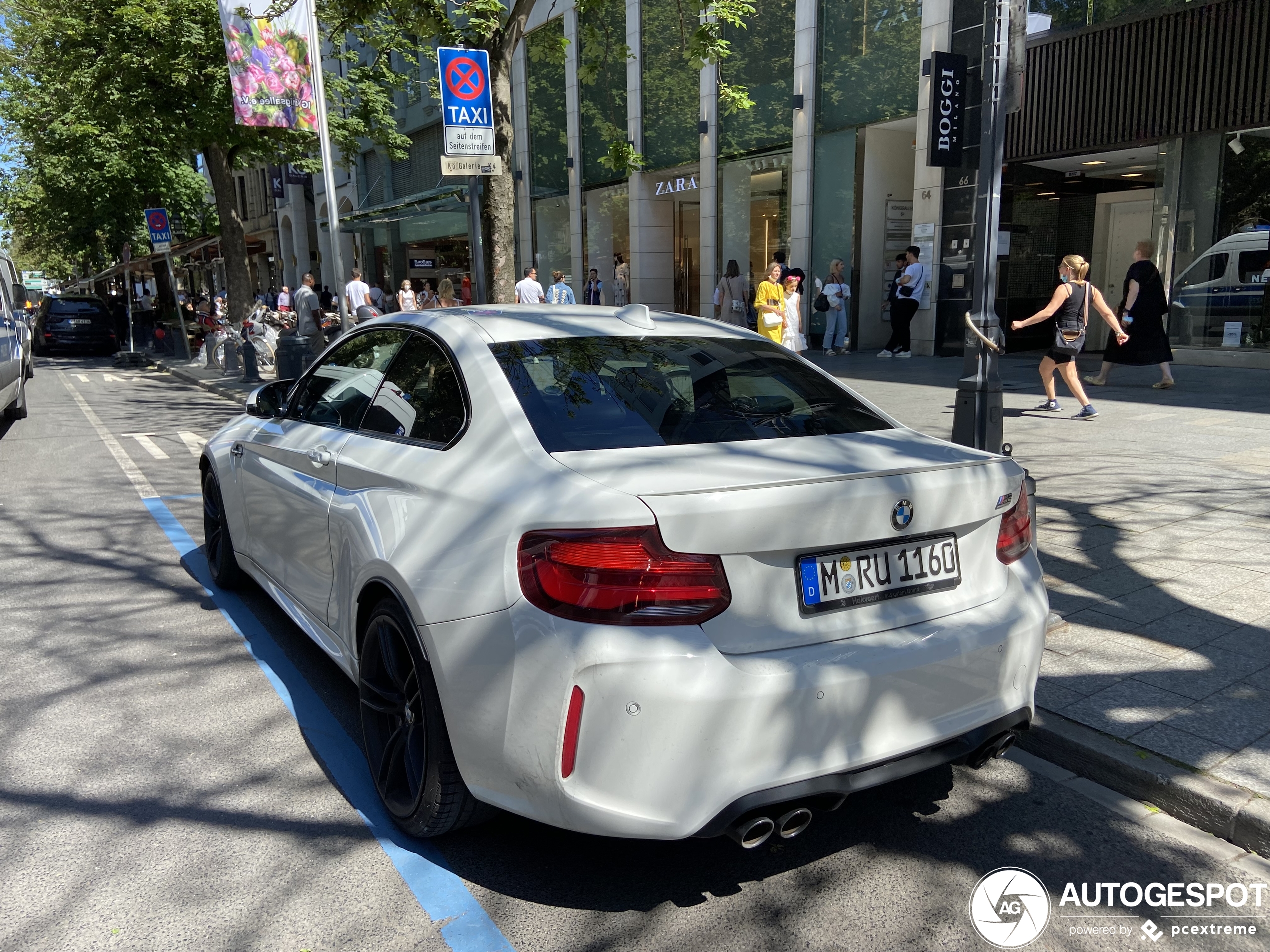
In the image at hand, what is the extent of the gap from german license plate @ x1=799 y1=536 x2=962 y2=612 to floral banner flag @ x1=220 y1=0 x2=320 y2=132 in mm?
12304

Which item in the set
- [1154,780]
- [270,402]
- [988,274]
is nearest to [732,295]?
[988,274]

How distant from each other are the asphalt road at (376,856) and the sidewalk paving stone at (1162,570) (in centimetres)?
44

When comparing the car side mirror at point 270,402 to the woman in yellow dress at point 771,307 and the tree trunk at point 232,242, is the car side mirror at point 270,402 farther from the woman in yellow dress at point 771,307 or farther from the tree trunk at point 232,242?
the tree trunk at point 232,242

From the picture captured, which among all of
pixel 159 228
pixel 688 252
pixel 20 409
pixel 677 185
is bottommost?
pixel 20 409

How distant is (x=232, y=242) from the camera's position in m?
22.5

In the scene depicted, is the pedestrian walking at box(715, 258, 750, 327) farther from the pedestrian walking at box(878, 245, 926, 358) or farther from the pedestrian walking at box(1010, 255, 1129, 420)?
the pedestrian walking at box(1010, 255, 1129, 420)

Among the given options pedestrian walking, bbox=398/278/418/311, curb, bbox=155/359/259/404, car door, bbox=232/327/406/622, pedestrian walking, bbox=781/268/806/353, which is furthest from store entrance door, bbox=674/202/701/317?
car door, bbox=232/327/406/622

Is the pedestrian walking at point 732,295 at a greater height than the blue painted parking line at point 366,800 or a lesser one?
greater

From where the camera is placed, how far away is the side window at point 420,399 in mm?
3062

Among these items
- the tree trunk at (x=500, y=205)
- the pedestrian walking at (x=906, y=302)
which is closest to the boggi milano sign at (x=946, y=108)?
the pedestrian walking at (x=906, y=302)

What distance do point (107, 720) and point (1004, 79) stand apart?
4.90 meters

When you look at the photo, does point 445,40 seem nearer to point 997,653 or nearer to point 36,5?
point 997,653

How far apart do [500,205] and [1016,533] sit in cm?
851

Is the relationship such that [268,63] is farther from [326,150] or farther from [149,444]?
[149,444]
